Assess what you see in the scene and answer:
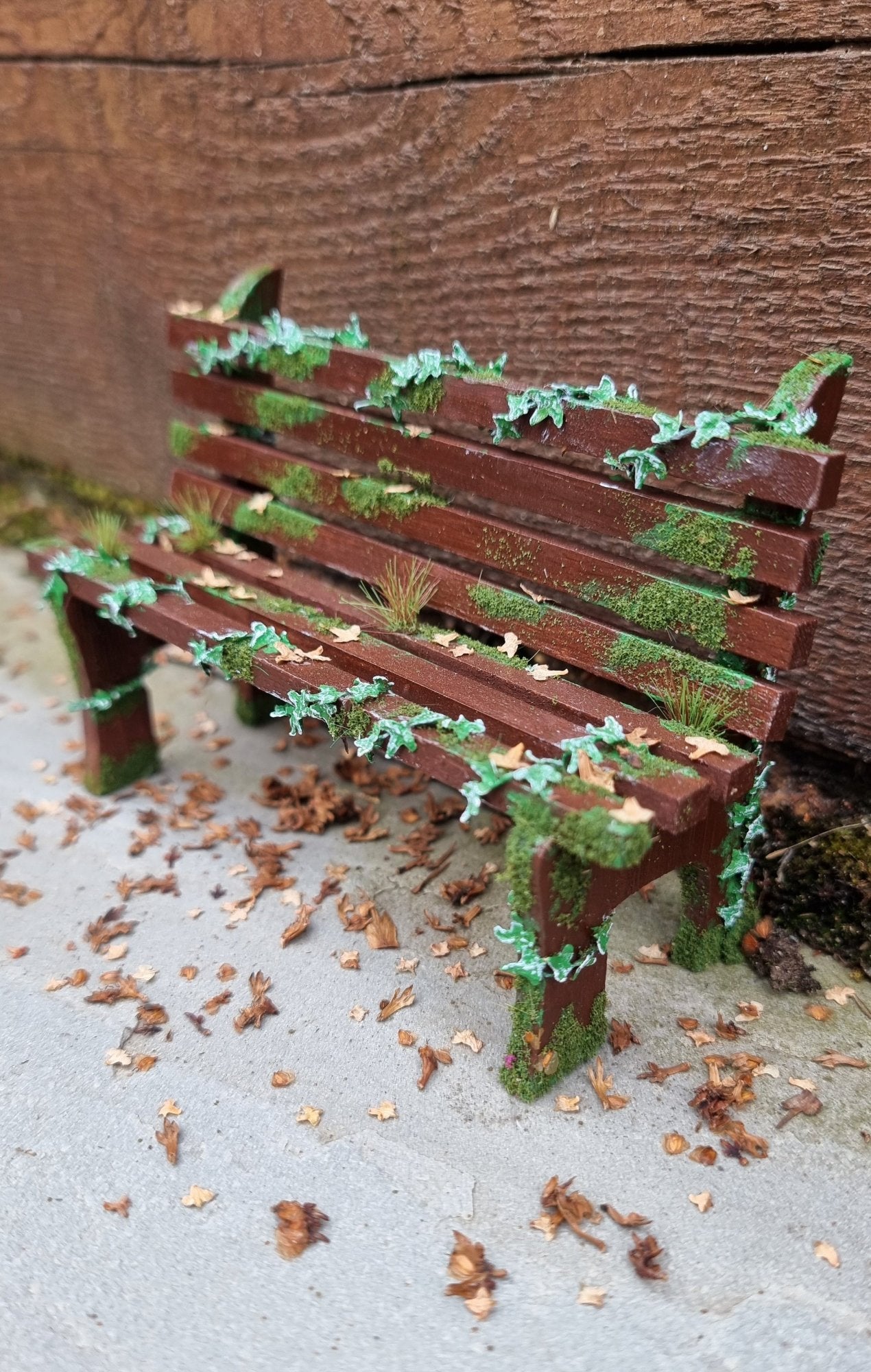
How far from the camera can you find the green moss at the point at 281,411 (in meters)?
3.08

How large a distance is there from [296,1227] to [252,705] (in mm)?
2033

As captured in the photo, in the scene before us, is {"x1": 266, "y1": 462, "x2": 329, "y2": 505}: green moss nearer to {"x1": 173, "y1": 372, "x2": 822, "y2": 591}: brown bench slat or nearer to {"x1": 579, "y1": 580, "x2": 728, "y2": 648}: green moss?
{"x1": 173, "y1": 372, "x2": 822, "y2": 591}: brown bench slat

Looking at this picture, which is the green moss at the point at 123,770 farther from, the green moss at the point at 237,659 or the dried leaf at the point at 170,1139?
the dried leaf at the point at 170,1139

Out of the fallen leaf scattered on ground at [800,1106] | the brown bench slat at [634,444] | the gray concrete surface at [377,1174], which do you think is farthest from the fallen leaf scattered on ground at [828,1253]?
the brown bench slat at [634,444]

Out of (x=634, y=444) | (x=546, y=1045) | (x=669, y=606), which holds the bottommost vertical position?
(x=546, y=1045)

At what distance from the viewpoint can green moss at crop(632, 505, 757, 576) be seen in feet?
7.30

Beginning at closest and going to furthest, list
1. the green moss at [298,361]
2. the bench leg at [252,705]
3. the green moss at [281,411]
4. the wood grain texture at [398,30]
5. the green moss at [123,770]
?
the wood grain texture at [398,30], the green moss at [298,361], the green moss at [281,411], the green moss at [123,770], the bench leg at [252,705]

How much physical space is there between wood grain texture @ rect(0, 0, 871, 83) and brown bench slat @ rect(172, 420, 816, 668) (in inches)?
50.2

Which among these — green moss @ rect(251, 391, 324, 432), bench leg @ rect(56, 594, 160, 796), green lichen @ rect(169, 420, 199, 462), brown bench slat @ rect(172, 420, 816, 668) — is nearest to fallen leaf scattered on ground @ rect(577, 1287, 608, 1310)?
brown bench slat @ rect(172, 420, 816, 668)

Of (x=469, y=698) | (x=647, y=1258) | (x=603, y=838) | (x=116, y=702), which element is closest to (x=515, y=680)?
(x=469, y=698)

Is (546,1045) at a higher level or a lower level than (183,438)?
lower

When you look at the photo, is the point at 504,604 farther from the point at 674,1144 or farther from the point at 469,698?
the point at 674,1144

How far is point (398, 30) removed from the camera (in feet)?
10.5

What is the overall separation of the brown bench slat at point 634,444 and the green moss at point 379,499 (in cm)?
22
